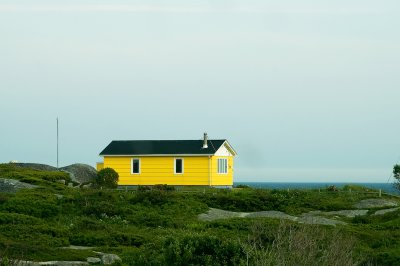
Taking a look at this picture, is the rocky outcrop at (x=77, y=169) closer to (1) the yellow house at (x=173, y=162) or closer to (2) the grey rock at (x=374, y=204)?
(1) the yellow house at (x=173, y=162)

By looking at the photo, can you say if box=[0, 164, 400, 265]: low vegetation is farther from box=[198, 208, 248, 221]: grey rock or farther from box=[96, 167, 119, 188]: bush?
box=[96, 167, 119, 188]: bush

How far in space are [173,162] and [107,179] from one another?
4.00 metres

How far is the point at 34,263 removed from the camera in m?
18.4

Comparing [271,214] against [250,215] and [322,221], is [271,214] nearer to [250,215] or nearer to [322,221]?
[250,215]

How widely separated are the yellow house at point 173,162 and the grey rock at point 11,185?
896cm

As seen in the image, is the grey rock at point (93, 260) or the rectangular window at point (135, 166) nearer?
the grey rock at point (93, 260)

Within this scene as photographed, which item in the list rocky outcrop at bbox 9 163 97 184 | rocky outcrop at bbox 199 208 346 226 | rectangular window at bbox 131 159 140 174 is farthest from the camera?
rocky outcrop at bbox 9 163 97 184

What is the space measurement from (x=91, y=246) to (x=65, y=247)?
2.96 ft

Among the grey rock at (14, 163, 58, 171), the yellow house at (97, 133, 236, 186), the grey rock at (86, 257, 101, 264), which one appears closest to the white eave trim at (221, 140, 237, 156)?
the yellow house at (97, 133, 236, 186)

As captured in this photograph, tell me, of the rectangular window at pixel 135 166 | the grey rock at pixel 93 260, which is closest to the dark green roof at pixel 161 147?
the rectangular window at pixel 135 166

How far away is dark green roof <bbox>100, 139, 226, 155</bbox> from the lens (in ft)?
143

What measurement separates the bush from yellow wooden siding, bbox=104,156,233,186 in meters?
2.35

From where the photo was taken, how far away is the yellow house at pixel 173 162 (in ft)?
142

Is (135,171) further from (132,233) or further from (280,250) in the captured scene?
(280,250)
